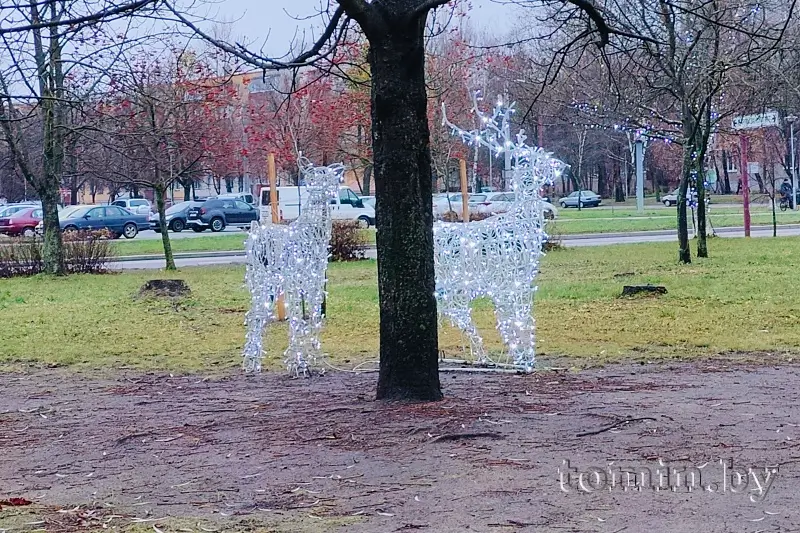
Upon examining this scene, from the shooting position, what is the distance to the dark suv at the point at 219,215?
44.1m

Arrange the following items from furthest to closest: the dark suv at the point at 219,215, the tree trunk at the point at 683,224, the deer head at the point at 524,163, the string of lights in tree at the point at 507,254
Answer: the dark suv at the point at 219,215, the tree trunk at the point at 683,224, the deer head at the point at 524,163, the string of lights in tree at the point at 507,254

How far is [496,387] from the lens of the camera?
8594 mm

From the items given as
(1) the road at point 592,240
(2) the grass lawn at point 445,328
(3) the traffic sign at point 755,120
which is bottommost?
(2) the grass lawn at point 445,328

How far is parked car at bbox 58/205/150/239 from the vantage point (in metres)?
40.1

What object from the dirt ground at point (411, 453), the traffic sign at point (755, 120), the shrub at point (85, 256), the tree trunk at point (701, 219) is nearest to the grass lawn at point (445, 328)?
the tree trunk at point (701, 219)

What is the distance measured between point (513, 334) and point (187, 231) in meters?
37.0

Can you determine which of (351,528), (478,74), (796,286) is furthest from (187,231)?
(351,528)

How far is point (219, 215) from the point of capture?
44281mm

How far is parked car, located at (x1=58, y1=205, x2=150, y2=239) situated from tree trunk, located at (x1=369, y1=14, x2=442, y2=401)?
34.0 meters

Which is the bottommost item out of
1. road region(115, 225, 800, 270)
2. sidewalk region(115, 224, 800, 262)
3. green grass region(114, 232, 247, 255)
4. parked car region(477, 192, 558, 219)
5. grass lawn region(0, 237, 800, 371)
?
grass lawn region(0, 237, 800, 371)

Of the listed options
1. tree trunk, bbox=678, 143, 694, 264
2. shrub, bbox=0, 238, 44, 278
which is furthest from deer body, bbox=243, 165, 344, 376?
shrub, bbox=0, 238, 44, 278

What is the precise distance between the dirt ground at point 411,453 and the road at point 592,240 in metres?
15.6

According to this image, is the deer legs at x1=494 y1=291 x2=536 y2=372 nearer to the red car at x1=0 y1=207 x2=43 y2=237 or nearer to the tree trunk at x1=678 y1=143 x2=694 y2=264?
the tree trunk at x1=678 y1=143 x2=694 y2=264

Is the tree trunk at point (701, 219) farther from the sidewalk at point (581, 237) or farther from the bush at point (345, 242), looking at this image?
the sidewalk at point (581, 237)
